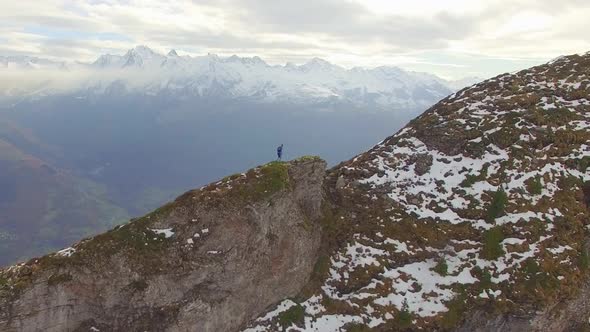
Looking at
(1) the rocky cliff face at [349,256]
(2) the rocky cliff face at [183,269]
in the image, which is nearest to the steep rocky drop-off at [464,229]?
(1) the rocky cliff face at [349,256]

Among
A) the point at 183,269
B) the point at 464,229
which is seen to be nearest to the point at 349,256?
the point at 464,229

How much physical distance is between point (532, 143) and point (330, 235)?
2179 centimetres

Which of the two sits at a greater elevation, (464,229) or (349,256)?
(464,229)

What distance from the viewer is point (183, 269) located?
28.9 m

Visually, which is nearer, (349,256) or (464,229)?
(349,256)

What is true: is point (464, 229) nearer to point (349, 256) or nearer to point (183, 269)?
point (349, 256)

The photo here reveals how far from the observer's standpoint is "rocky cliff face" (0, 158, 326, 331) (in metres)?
26.8

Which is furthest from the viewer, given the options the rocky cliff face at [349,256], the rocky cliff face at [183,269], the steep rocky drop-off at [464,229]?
the steep rocky drop-off at [464,229]

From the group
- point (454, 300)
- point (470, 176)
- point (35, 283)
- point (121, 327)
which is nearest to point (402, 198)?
point (470, 176)

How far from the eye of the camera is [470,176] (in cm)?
3991

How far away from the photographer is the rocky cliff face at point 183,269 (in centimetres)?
2684

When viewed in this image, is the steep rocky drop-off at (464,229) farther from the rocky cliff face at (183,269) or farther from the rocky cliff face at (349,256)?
the rocky cliff face at (183,269)

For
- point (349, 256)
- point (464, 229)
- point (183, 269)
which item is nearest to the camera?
point (183, 269)

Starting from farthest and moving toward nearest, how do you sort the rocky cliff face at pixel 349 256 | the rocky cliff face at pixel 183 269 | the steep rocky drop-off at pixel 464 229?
the steep rocky drop-off at pixel 464 229
the rocky cliff face at pixel 349 256
the rocky cliff face at pixel 183 269
